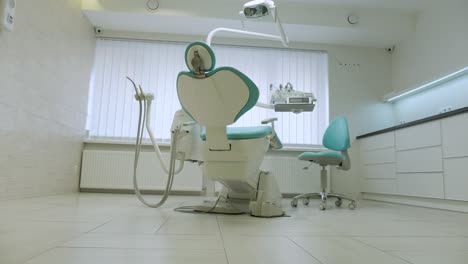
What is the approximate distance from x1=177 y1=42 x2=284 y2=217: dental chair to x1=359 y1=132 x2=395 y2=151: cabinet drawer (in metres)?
2.19

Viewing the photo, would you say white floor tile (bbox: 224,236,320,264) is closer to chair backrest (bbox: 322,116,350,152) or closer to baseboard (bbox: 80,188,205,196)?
chair backrest (bbox: 322,116,350,152)

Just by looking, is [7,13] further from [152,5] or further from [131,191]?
[131,191]

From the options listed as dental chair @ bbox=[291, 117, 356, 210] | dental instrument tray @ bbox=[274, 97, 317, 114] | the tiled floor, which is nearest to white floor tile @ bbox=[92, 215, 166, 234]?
the tiled floor

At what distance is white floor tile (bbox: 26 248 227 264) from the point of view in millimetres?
882

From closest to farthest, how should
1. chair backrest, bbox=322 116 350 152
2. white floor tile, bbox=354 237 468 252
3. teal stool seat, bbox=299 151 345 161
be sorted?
white floor tile, bbox=354 237 468 252 → teal stool seat, bbox=299 151 345 161 → chair backrest, bbox=322 116 350 152

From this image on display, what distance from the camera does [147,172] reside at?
440 centimetres

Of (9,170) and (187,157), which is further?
(9,170)

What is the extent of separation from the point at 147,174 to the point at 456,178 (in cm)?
349

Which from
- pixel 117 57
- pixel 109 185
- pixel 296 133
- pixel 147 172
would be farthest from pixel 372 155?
pixel 117 57

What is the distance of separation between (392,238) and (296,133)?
3361 millimetres

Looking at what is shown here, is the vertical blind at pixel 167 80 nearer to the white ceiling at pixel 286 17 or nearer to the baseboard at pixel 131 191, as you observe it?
the white ceiling at pixel 286 17

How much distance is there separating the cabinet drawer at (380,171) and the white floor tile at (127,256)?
11.2 ft

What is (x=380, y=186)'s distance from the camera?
4145 millimetres

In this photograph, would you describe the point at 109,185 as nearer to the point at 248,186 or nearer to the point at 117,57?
the point at 117,57
